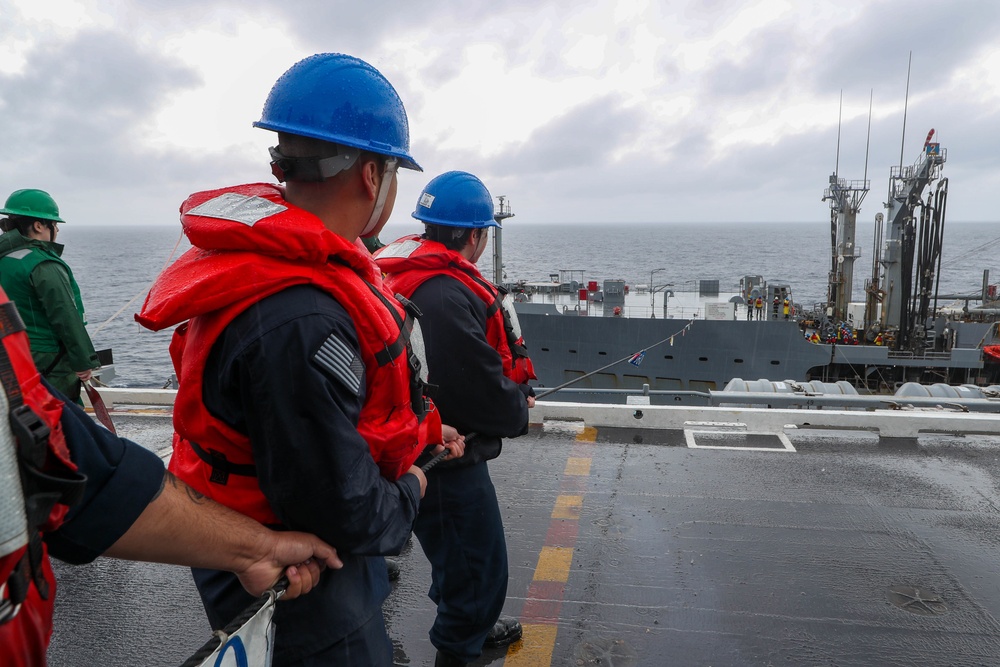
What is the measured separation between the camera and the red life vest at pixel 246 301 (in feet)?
4.84

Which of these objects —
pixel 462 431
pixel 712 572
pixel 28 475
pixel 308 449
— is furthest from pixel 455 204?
pixel 712 572

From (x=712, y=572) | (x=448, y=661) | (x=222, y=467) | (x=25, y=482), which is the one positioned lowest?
(x=712, y=572)

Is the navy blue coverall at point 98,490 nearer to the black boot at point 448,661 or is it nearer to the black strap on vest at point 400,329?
the black strap on vest at point 400,329

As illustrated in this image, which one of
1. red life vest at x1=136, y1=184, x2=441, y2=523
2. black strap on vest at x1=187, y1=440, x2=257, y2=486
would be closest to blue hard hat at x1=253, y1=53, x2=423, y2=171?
red life vest at x1=136, y1=184, x2=441, y2=523

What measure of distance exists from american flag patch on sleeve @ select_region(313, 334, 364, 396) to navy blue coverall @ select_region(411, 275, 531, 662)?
3.52ft

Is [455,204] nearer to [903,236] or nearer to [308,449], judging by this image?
[308,449]

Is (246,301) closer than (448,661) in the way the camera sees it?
Yes

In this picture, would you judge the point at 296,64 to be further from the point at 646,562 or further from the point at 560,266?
the point at 560,266

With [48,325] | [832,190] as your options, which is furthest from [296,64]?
[832,190]

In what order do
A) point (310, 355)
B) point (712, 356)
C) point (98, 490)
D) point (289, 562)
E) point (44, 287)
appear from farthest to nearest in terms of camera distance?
point (712, 356), point (44, 287), point (289, 562), point (310, 355), point (98, 490)

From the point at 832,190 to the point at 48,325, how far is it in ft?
91.7

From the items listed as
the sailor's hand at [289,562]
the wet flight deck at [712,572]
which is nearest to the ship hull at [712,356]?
the wet flight deck at [712,572]

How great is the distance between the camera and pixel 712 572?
3.58m

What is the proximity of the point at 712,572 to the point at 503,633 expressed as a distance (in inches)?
50.4
